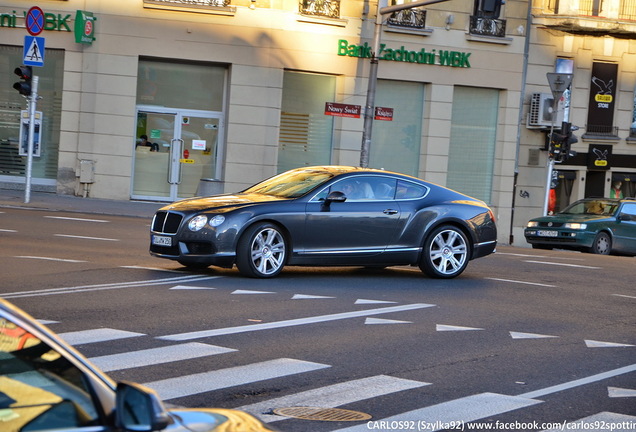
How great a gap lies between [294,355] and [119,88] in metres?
20.9

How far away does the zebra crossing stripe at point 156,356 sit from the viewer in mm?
7836

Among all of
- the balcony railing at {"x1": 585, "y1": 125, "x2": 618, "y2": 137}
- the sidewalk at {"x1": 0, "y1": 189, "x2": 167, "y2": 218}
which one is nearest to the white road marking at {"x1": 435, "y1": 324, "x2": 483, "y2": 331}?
the sidewalk at {"x1": 0, "y1": 189, "x2": 167, "y2": 218}

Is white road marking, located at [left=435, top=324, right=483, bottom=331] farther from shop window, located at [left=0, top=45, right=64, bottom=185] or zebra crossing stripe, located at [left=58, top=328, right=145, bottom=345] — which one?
shop window, located at [left=0, top=45, right=64, bottom=185]

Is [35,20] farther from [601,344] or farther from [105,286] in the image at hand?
[601,344]

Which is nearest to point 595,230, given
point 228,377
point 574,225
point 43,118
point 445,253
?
point 574,225

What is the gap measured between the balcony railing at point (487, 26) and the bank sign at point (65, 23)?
11.2 m

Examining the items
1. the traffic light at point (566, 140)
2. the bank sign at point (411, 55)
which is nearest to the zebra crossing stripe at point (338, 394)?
the bank sign at point (411, 55)

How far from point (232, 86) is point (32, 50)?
23.6 ft

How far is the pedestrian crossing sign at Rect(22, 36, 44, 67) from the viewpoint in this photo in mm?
22828

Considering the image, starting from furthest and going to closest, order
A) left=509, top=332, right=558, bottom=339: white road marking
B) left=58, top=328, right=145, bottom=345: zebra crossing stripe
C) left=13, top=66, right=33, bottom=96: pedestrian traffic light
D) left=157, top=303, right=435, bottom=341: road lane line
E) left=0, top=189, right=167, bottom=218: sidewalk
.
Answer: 1. left=0, top=189, right=167, bottom=218: sidewalk
2. left=13, top=66, right=33, bottom=96: pedestrian traffic light
3. left=509, top=332, right=558, bottom=339: white road marking
4. left=157, top=303, right=435, bottom=341: road lane line
5. left=58, top=328, right=145, bottom=345: zebra crossing stripe

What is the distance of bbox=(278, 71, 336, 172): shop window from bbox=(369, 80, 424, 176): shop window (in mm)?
1606

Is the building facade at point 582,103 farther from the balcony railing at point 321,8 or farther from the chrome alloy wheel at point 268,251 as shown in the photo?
the chrome alloy wheel at point 268,251

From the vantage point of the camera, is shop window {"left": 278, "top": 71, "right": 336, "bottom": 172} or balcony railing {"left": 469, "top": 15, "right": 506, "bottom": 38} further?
balcony railing {"left": 469, "top": 15, "right": 506, "bottom": 38}

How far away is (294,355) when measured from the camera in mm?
8648
